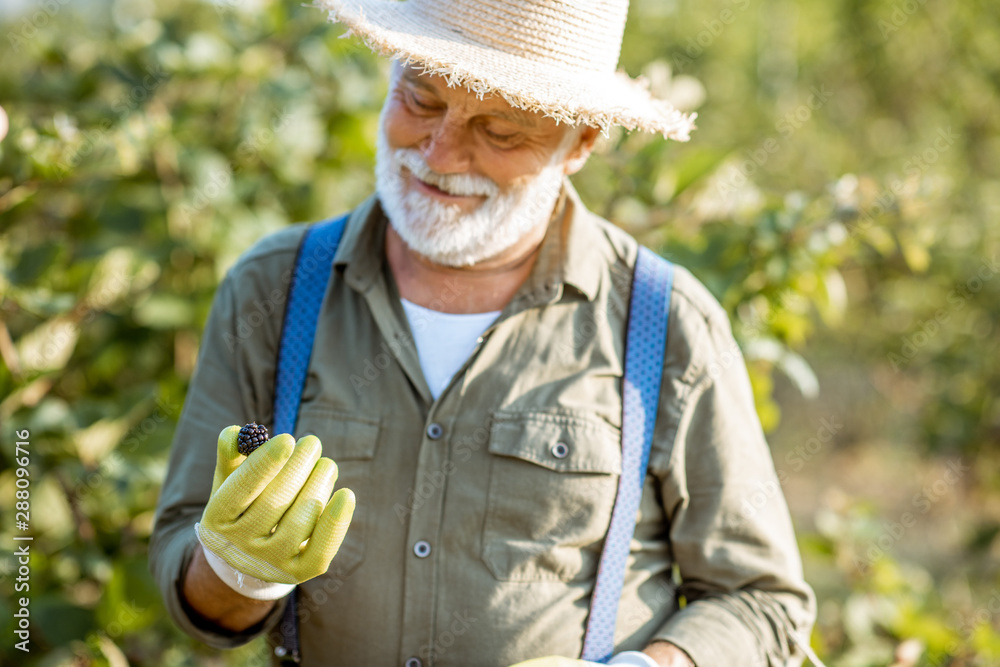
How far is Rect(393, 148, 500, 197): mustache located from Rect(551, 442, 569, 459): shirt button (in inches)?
19.7

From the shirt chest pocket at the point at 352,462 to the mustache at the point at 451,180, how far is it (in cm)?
48

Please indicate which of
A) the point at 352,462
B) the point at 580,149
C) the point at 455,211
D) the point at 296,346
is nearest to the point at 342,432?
the point at 352,462

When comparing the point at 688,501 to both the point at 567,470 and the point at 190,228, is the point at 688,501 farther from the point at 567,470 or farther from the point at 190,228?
the point at 190,228

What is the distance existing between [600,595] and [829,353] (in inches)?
181

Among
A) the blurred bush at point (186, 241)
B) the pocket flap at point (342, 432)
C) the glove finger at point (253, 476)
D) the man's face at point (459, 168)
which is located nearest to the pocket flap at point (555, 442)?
the pocket flap at point (342, 432)

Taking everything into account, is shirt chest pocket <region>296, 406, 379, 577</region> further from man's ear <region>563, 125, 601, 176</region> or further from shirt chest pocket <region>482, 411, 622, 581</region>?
man's ear <region>563, 125, 601, 176</region>

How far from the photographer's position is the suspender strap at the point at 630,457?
5.44 ft

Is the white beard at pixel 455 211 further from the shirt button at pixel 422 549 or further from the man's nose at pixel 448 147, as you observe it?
the shirt button at pixel 422 549

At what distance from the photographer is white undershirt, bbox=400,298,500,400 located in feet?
5.71

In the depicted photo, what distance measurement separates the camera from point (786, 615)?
173 cm

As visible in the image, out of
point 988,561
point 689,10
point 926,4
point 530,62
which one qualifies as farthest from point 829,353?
point 530,62

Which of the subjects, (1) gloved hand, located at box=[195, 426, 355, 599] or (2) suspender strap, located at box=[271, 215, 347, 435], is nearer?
(1) gloved hand, located at box=[195, 426, 355, 599]

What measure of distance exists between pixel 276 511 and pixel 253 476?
66 millimetres

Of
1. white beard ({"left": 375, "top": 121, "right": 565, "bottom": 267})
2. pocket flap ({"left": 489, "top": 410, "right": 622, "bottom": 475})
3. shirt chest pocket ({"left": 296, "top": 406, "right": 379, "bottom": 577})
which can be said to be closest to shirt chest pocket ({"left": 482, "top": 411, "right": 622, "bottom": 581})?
pocket flap ({"left": 489, "top": 410, "right": 622, "bottom": 475})
